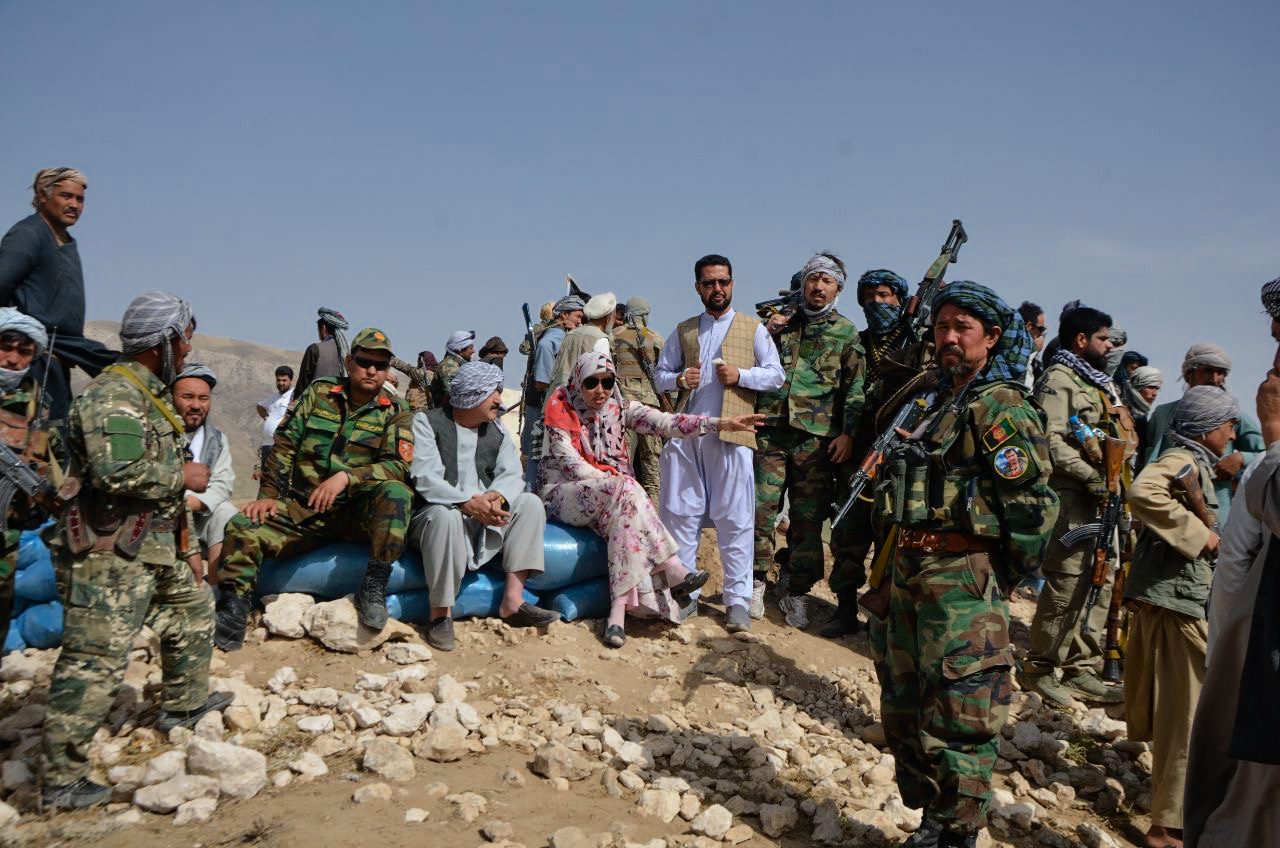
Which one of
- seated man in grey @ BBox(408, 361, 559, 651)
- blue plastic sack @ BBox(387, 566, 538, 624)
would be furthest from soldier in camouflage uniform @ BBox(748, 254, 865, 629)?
blue plastic sack @ BBox(387, 566, 538, 624)

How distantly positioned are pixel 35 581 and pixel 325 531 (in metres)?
1.45

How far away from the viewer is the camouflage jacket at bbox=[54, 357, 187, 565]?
11.8ft

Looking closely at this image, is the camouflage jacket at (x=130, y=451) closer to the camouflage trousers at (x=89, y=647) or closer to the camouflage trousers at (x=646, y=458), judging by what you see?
the camouflage trousers at (x=89, y=647)

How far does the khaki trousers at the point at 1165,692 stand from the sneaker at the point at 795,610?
88.2 inches

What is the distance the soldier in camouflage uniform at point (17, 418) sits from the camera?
13.2ft

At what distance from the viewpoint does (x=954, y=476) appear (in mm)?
3607

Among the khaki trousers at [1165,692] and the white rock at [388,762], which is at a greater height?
the khaki trousers at [1165,692]

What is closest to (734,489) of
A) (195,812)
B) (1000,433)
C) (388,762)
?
(1000,433)

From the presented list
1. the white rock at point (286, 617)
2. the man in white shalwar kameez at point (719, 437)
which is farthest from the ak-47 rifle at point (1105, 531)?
the white rock at point (286, 617)

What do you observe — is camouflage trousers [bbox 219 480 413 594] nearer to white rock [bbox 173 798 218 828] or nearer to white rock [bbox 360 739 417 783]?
white rock [bbox 360 739 417 783]

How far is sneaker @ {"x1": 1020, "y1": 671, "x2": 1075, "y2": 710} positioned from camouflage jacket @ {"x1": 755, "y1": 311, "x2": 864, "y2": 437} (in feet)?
6.54

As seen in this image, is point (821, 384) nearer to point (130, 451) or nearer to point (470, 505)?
point (470, 505)

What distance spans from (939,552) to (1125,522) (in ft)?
11.1

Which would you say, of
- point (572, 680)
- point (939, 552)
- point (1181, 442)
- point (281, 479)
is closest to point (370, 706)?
point (572, 680)
